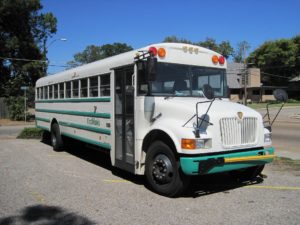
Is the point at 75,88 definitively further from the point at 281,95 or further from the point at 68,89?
the point at 281,95

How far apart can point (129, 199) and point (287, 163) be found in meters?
4.84

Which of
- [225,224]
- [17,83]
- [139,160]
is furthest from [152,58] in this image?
[17,83]

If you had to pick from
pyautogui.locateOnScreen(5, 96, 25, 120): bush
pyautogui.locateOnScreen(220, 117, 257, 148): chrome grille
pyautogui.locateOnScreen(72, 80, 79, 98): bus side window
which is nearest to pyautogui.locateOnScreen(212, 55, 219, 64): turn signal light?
pyautogui.locateOnScreen(220, 117, 257, 148): chrome grille

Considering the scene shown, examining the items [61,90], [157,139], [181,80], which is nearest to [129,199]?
[157,139]

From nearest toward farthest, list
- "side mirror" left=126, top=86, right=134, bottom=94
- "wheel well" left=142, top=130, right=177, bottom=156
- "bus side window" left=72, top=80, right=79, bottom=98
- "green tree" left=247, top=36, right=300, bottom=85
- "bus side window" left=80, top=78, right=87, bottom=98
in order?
"wheel well" left=142, top=130, right=177, bottom=156 < "side mirror" left=126, top=86, right=134, bottom=94 < "bus side window" left=80, top=78, right=87, bottom=98 < "bus side window" left=72, top=80, right=79, bottom=98 < "green tree" left=247, top=36, right=300, bottom=85

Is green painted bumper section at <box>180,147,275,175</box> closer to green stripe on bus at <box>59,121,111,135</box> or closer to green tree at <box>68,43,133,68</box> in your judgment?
green stripe on bus at <box>59,121,111,135</box>

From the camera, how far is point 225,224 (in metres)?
4.72

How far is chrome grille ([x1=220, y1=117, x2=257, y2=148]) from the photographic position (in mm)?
5832

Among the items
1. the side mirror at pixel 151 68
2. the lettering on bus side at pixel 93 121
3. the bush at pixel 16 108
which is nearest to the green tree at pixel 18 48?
the bush at pixel 16 108

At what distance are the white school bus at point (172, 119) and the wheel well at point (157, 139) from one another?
16mm

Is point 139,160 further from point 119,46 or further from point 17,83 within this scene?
point 119,46

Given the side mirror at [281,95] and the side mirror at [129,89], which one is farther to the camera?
the side mirror at [129,89]

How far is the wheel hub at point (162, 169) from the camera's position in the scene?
234 inches

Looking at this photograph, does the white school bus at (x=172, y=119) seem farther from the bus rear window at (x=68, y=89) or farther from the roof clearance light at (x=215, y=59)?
the bus rear window at (x=68, y=89)
